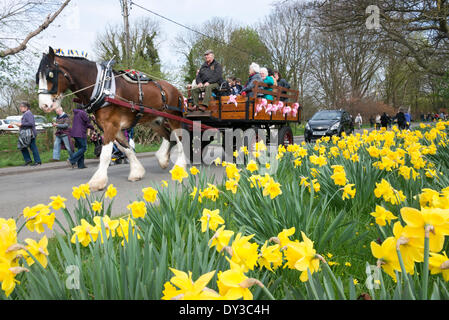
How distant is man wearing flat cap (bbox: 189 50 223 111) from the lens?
6328mm

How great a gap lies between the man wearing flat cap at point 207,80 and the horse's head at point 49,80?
105 inches

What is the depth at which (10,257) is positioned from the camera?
39.6 inches

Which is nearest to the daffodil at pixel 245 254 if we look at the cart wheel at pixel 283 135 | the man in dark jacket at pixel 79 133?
the cart wheel at pixel 283 135

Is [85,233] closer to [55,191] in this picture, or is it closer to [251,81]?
[55,191]

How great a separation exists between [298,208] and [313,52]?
32235mm

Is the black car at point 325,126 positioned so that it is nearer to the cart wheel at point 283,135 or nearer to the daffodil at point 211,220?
the cart wheel at point 283,135

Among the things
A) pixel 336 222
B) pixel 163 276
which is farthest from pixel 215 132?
pixel 163 276

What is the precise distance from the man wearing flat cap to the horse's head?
105 inches

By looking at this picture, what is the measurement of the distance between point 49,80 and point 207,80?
3.05 meters

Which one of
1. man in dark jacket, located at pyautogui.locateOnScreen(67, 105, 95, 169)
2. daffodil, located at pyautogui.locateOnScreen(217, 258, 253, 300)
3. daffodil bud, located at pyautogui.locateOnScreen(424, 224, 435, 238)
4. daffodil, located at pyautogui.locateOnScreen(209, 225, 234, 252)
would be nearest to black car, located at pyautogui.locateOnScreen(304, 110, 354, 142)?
man in dark jacket, located at pyautogui.locateOnScreen(67, 105, 95, 169)

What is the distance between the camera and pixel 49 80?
4.41 meters

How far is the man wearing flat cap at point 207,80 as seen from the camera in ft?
20.8

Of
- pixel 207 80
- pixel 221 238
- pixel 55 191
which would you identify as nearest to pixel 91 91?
pixel 55 191
